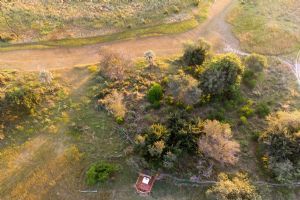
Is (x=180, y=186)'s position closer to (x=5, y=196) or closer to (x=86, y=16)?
(x=5, y=196)

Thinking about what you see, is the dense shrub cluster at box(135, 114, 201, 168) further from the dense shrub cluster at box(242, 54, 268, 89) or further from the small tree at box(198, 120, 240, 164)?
the dense shrub cluster at box(242, 54, 268, 89)

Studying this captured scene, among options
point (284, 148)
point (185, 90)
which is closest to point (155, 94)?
point (185, 90)

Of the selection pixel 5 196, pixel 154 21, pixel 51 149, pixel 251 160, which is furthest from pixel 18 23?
pixel 251 160

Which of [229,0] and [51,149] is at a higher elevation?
[229,0]

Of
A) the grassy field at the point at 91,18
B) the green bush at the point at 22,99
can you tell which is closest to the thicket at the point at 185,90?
the grassy field at the point at 91,18

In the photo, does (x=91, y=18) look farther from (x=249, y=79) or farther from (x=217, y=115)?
(x=217, y=115)

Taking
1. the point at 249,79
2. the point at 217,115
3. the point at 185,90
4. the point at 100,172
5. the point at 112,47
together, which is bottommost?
the point at 100,172

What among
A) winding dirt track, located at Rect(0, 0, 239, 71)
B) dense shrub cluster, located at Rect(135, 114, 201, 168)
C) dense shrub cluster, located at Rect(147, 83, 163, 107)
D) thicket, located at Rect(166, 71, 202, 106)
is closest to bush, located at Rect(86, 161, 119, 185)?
dense shrub cluster, located at Rect(135, 114, 201, 168)
